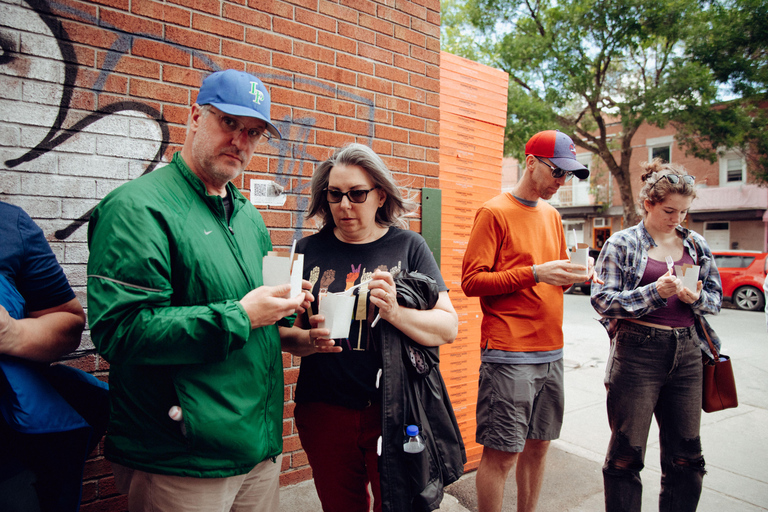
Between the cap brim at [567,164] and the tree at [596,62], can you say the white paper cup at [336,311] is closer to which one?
the cap brim at [567,164]

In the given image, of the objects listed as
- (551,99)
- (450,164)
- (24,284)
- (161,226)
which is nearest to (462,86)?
(450,164)

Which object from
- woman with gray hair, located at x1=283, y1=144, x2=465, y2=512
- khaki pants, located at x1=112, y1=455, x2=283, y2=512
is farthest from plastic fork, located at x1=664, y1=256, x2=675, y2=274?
khaki pants, located at x1=112, y1=455, x2=283, y2=512

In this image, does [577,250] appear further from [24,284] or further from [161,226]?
[24,284]

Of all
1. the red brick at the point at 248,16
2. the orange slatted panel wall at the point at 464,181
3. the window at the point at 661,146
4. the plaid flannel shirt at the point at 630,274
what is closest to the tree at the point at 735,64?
the window at the point at 661,146

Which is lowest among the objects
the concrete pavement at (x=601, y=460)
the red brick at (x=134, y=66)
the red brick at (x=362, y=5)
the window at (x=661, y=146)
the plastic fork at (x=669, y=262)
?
A: the concrete pavement at (x=601, y=460)

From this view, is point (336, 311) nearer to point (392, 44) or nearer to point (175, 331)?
point (175, 331)

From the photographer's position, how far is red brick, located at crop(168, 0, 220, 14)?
248 centimetres

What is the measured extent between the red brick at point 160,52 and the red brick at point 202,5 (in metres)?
0.25

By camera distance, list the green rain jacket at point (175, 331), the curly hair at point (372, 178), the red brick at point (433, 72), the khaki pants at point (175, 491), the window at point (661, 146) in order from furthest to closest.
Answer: the window at point (661, 146)
the red brick at point (433, 72)
the curly hair at point (372, 178)
the khaki pants at point (175, 491)
the green rain jacket at point (175, 331)

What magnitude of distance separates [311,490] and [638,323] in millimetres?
2167

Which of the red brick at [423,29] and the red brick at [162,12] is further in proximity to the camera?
the red brick at [423,29]

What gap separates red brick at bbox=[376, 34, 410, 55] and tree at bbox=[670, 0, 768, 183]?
44.5 feet

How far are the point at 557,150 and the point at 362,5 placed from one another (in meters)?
1.65

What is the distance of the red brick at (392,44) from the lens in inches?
125
